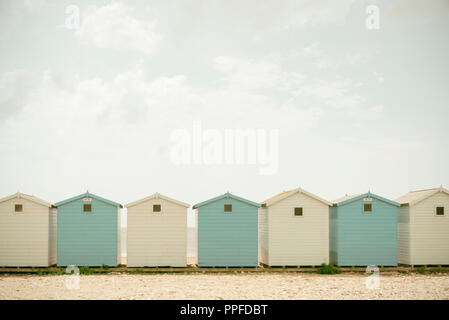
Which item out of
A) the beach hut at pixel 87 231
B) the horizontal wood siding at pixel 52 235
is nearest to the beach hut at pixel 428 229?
the beach hut at pixel 87 231

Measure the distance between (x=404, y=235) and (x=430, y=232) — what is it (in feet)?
4.04

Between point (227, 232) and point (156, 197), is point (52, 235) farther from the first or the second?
point (227, 232)

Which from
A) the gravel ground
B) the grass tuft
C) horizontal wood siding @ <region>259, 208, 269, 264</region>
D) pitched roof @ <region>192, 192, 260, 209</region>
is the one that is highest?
pitched roof @ <region>192, 192, 260, 209</region>

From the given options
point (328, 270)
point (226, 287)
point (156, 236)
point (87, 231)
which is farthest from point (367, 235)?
point (87, 231)

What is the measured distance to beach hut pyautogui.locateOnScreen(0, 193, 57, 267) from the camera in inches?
997

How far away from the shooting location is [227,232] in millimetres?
25766

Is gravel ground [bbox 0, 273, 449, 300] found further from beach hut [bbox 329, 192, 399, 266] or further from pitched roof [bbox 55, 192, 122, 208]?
pitched roof [bbox 55, 192, 122, 208]

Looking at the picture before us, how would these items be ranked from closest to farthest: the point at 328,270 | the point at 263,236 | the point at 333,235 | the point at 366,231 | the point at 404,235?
1. the point at 328,270
2. the point at 366,231
3. the point at 404,235
4. the point at 333,235
5. the point at 263,236

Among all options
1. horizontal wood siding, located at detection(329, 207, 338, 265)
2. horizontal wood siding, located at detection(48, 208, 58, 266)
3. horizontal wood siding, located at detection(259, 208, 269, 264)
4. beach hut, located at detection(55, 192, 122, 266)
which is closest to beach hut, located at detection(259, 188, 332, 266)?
horizontal wood siding, located at detection(259, 208, 269, 264)

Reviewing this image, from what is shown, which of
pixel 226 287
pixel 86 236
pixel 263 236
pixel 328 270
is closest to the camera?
pixel 226 287
